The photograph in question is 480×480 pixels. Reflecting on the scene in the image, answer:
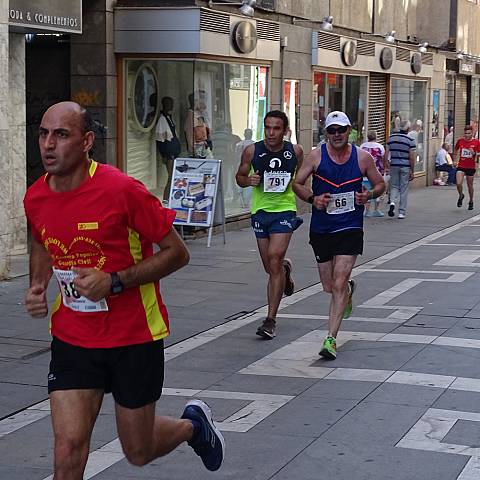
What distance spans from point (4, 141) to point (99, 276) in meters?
7.97

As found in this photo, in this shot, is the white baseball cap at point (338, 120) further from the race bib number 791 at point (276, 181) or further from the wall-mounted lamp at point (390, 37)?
the wall-mounted lamp at point (390, 37)

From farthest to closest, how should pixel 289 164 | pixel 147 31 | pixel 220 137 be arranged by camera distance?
1. pixel 220 137
2. pixel 147 31
3. pixel 289 164

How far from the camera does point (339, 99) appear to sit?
75.8ft

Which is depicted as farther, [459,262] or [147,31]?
[147,31]

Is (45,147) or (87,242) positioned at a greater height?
(45,147)

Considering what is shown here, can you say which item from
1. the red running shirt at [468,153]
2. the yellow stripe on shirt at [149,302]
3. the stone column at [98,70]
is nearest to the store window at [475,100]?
the red running shirt at [468,153]

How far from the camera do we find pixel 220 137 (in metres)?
17.5

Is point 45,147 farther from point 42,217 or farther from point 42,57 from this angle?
point 42,57

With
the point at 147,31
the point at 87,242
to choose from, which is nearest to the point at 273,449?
the point at 87,242

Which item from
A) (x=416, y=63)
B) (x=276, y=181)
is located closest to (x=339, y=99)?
(x=416, y=63)

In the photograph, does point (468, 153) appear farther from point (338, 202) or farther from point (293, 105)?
point (338, 202)

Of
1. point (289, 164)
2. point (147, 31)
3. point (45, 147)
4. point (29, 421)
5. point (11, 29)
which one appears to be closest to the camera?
point (45, 147)

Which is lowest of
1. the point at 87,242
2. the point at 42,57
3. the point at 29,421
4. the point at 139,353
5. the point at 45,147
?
the point at 29,421

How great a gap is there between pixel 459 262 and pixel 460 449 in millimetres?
8408
